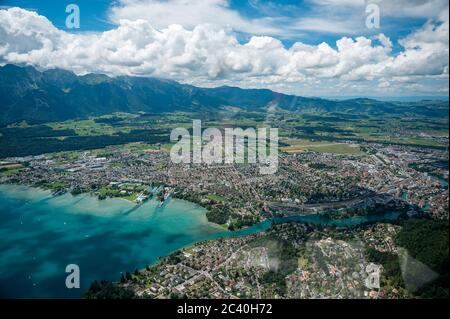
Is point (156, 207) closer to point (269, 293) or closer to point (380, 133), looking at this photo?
point (269, 293)

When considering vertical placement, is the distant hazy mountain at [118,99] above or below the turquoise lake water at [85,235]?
above

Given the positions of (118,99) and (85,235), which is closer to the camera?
(85,235)

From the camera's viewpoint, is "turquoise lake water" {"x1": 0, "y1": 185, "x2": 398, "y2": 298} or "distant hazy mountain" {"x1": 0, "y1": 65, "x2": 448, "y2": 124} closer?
"turquoise lake water" {"x1": 0, "y1": 185, "x2": 398, "y2": 298}

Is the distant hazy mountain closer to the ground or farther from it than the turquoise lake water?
farther from it

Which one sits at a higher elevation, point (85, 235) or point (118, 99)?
point (118, 99)
